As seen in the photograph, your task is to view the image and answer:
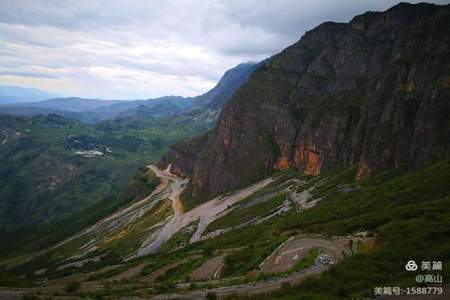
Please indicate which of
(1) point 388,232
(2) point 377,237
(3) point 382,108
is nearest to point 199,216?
(3) point 382,108

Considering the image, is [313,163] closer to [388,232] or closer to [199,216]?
[199,216]

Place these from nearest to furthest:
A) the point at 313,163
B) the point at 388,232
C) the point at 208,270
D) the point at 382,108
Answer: the point at 388,232
the point at 208,270
the point at 382,108
the point at 313,163

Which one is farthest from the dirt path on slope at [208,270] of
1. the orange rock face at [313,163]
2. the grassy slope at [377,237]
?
the orange rock face at [313,163]

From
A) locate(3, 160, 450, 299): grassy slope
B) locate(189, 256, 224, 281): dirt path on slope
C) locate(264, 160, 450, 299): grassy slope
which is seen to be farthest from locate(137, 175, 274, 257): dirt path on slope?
locate(189, 256, 224, 281): dirt path on slope

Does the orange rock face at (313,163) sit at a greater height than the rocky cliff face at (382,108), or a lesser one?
lesser

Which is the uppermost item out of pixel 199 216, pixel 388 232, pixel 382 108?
pixel 382 108

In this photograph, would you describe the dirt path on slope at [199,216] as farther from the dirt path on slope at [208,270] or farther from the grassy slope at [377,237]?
the dirt path on slope at [208,270]

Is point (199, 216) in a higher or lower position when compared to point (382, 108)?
lower

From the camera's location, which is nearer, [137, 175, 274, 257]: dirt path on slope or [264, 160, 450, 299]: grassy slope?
[264, 160, 450, 299]: grassy slope

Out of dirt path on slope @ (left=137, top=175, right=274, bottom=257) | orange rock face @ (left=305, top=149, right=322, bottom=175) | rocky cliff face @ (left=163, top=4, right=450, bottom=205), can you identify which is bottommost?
dirt path on slope @ (left=137, top=175, right=274, bottom=257)

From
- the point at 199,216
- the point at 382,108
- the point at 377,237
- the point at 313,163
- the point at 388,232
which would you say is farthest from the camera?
the point at 313,163

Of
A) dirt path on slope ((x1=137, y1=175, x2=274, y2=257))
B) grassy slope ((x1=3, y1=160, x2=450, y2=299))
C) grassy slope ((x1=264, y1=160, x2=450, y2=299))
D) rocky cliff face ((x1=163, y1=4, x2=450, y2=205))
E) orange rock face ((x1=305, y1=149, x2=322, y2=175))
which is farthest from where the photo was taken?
orange rock face ((x1=305, y1=149, x2=322, y2=175))

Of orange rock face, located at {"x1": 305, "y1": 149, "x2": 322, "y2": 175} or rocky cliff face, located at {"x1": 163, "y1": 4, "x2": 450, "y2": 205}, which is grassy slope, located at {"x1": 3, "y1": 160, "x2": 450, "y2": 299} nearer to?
rocky cliff face, located at {"x1": 163, "y1": 4, "x2": 450, "y2": 205}
